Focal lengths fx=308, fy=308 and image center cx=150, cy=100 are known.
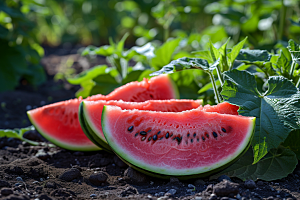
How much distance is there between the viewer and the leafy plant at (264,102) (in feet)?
5.06

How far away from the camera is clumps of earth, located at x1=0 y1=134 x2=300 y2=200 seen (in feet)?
4.78

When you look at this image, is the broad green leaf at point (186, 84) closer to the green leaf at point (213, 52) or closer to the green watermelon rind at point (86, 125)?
the green leaf at point (213, 52)

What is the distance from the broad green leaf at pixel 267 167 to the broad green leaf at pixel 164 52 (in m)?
1.18

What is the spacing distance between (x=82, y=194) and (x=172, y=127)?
59cm

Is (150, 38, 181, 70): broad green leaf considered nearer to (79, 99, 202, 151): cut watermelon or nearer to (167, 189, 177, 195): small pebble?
(79, 99, 202, 151): cut watermelon

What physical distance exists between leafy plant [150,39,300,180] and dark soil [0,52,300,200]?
10cm

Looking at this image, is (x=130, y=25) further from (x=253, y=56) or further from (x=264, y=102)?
(x=264, y=102)

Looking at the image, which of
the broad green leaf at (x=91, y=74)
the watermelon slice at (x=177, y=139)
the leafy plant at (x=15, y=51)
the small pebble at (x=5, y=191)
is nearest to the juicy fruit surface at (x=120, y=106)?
the watermelon slice at (x=177, y=139)

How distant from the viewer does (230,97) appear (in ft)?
5.50

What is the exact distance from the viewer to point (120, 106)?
196cm

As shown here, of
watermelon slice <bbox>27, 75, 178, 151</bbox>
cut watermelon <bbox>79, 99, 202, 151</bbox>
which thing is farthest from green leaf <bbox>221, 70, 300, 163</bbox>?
watermelon slice <bbox>27, 75, 178, 151</bbox>

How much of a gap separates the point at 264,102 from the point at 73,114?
1.33 metres

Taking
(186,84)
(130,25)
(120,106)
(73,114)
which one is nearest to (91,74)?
(73,114)

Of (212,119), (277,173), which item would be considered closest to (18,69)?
(212,119)
